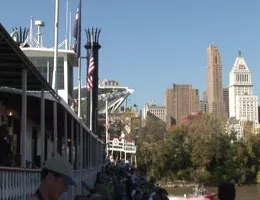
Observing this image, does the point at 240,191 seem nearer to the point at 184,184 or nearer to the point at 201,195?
the point at 184,184

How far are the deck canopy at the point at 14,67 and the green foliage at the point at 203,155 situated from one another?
66.5 meters

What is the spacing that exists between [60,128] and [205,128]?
61.2 meters

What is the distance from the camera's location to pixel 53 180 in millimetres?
3588

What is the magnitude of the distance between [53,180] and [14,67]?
21.4 feet

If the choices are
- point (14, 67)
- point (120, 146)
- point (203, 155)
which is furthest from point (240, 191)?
point (14, 67)

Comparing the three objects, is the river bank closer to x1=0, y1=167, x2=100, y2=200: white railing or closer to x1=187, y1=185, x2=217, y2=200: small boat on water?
x1=187, y1=185, x2=217, y2=200: small boat on water

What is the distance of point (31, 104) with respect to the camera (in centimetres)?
1548

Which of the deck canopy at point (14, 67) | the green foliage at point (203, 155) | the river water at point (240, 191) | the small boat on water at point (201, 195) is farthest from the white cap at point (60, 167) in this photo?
the green foliage at point (203, 155)

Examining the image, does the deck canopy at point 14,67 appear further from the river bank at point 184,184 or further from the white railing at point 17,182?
the river bank at point 184,184

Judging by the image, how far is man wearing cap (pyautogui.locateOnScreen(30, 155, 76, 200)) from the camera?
3547 mm

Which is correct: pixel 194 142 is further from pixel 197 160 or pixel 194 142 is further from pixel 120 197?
pixel 120 197

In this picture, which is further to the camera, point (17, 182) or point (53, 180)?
point (17, 182)

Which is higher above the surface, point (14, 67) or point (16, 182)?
point (14, 67)

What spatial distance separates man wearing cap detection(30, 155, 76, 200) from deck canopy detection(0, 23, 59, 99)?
3.43 m
